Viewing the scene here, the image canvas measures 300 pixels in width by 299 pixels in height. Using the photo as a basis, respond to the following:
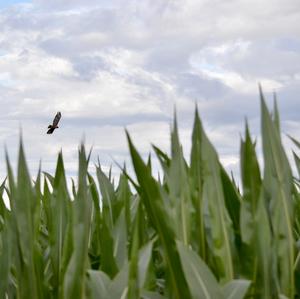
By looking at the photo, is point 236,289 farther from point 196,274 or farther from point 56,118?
point 56,118

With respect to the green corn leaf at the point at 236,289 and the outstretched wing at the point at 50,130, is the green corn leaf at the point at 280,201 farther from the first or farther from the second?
the outstretched wing at the point at 50,130

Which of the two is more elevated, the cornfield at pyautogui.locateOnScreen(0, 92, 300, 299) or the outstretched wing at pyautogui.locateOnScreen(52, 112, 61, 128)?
the outstretched wing at pyautogui.locateOnScreen(52, 112, 61, 128)

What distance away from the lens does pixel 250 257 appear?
134 cm

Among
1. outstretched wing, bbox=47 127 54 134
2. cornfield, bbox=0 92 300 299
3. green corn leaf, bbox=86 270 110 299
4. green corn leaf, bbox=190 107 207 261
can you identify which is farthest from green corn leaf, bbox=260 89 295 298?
outstretched wing, bbox=47 127 54 134

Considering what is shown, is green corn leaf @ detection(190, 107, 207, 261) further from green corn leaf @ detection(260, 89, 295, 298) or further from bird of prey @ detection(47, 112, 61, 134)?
bird of prey @ detection(47, 112, 61, 134)

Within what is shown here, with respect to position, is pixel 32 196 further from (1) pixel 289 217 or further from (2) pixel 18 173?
(1) pixel 289 217

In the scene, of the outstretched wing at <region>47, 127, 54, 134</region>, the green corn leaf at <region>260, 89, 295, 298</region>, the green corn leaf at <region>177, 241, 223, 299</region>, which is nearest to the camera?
the green corn leaf at <region>177, 241, 223, 299</region>

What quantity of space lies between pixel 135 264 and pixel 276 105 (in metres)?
0.56

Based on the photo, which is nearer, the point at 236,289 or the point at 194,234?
the point at 236,289

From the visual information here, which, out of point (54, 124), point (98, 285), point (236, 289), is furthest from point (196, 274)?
point (54, 124)

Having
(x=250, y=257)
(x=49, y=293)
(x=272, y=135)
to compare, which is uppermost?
(x=272, y=135)

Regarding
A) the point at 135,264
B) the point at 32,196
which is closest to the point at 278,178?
the point at 135,264

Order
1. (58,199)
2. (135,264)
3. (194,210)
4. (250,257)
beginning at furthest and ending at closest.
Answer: (58,199) → (194,210) → (250,257) → (135,264)

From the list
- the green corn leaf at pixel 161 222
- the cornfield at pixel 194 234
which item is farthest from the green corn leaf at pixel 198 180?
the green corn leaf at pixel 161 222
